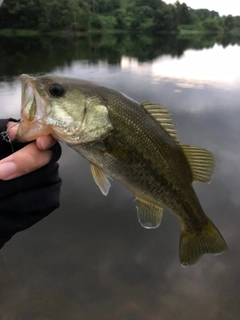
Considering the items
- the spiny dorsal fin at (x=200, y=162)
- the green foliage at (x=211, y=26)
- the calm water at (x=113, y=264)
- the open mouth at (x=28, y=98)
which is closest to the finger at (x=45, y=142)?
the open mouth at (x=28, y=98)

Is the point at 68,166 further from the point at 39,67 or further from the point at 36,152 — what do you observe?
the point at 39,67

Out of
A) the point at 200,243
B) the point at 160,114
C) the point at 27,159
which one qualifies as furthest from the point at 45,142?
the point at 200,243

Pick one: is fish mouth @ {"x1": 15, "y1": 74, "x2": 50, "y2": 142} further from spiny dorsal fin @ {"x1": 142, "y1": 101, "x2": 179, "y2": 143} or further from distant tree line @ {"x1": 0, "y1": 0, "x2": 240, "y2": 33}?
distant tree line @ {"x1": 0, "y1": 0, "x2": 240, "y2": 33}

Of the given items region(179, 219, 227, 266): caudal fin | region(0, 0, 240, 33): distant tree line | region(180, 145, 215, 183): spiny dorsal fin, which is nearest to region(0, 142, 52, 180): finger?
region(180, 145, 215, 183): spiny dorsal fin

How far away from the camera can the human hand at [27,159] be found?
1975mm

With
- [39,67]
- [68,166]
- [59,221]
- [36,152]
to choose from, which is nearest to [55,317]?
[59,221]

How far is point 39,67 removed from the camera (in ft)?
76.0

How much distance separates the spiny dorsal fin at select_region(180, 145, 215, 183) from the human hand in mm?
998

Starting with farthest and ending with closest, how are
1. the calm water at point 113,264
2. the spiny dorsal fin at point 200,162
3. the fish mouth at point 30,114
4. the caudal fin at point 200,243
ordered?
the calm water at point 113,264 < the caudal fin at point 200,243 < the spiny dorsal fin at point 200,162 < the fish mouth at point 30,114

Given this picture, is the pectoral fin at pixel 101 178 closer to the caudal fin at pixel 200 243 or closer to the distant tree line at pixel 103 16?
the caudal fin at pixel 200 243

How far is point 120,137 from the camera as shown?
7.05 feet

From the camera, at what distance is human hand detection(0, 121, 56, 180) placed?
197cm

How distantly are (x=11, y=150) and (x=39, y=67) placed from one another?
22.6 metres

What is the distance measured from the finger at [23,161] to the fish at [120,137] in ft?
0.29
